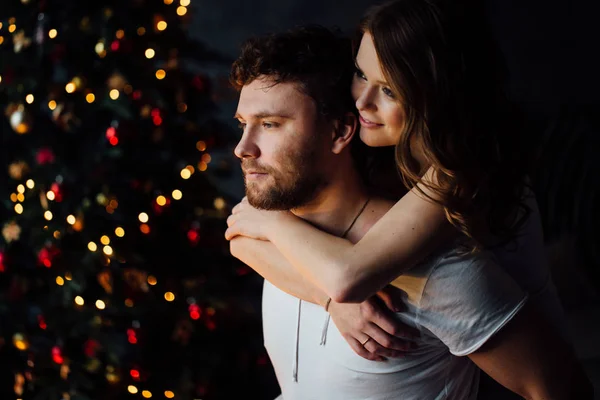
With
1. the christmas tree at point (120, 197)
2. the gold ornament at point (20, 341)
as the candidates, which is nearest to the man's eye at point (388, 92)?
the christmas tree at point (120, 197)

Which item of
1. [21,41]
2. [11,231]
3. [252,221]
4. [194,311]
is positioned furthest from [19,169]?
[252,221]

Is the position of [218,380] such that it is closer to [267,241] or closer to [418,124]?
[267,241]

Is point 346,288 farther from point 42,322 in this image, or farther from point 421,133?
point 42,322

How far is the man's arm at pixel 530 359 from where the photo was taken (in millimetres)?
1259

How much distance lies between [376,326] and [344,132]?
41 cm

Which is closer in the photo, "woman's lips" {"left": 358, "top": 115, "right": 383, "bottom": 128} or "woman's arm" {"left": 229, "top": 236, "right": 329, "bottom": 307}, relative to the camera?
"woman's lips" {"left": 358, "top": 115, "right": 383, "bottom": 128}

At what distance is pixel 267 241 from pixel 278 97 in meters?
0.32

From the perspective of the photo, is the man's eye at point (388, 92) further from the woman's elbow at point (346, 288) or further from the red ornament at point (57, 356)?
the red ornament at point (57, 356)

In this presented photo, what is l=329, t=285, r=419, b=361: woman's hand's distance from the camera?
51.0 inches

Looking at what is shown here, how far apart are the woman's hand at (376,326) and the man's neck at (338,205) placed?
18 cm

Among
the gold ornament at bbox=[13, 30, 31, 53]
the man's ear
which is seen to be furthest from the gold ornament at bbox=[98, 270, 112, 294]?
the man's ear

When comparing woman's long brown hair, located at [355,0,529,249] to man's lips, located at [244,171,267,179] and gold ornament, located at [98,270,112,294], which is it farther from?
gold ornament, located at [98,270,112,294]

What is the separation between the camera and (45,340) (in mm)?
2986

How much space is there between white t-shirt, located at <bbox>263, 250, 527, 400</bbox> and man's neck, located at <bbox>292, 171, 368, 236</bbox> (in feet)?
0.58
